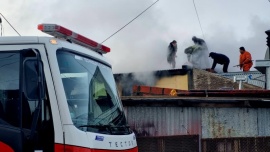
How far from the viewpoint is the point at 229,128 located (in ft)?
32.5

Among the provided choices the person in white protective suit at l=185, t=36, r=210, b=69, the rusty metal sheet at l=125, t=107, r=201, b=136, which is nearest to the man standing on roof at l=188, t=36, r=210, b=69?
the person in white protective suit at l=185, t=36, r=210, b=69

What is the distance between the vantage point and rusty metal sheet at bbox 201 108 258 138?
982cm

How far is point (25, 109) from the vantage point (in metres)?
4.39

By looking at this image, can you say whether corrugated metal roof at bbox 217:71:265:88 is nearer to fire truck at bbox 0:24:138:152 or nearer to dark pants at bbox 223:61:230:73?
dark pants at bbox 223:61:230:73

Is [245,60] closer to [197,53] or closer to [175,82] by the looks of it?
[197,53]

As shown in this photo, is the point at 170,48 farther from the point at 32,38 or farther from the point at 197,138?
the point at 32,38

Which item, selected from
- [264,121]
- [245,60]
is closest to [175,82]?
[245,60]

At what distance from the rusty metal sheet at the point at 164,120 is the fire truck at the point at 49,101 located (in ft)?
17.2

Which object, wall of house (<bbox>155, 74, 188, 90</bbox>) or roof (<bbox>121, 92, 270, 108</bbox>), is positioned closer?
roof (<bbox>121, 92, 270, 108</bbox>)

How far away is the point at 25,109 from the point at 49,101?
0.25 m

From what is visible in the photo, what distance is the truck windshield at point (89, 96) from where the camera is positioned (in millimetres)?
4570

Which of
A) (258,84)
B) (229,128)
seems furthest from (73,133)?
(258,84)

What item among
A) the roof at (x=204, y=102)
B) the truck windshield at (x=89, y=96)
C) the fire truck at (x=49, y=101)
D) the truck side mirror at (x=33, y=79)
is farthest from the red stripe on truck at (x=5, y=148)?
the roof at (x=204, y=102)

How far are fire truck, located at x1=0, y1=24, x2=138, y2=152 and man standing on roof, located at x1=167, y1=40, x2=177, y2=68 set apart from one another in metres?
14.2
